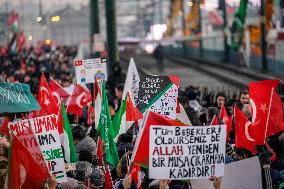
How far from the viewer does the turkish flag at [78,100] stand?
13.5 meters

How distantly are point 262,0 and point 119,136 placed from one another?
2247cm

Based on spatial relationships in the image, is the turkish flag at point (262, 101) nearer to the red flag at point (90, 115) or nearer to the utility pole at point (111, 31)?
the red flag at point (90, 115)

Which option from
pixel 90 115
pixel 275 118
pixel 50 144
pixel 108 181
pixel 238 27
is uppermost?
pixel 50 144

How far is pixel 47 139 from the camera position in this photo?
752 cm

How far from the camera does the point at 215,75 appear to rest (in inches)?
1468

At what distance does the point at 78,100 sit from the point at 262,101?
5.10 meters

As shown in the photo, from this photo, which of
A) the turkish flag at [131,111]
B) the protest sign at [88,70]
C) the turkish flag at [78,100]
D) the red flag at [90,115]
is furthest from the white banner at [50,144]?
the protest sign at [88,70]

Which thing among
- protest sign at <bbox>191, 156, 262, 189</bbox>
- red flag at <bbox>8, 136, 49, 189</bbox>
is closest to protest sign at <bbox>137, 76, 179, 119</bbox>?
protest sign at <bbox>191, 156, 262, 189</bbox>

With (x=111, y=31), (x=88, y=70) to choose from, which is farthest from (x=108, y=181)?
(x=111, y=31)

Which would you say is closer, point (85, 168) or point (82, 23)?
point (85, 168)

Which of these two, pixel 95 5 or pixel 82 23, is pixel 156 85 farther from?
pixel 82 23

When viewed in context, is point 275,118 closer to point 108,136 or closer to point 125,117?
point 108,136

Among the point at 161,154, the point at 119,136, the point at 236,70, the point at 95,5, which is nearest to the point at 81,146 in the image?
the point at 119,136

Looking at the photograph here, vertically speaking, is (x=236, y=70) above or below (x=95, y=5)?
below
